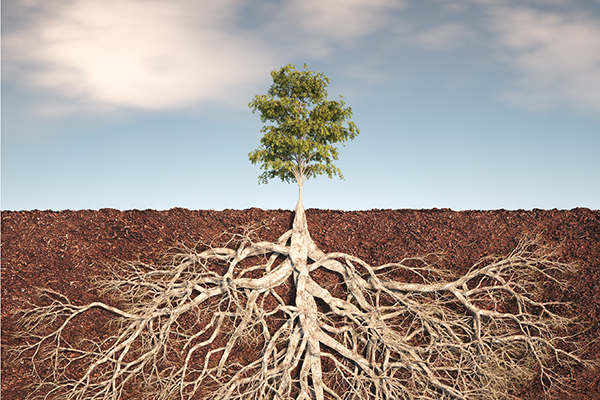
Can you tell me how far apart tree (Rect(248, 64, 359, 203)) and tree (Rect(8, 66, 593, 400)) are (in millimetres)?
32

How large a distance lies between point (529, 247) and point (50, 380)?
1135 cm

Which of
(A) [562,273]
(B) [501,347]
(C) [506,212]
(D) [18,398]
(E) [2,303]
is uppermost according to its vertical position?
(C) [506,212]

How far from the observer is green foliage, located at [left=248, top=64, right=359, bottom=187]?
33.0ft

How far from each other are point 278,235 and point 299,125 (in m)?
2.71

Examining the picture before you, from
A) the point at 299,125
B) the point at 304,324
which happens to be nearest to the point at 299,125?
the point at 299,125

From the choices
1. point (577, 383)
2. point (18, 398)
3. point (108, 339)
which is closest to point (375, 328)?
point (577, 383)

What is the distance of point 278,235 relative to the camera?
10820 mm

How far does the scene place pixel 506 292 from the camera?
33.7 feet

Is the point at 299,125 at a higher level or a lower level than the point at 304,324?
higher

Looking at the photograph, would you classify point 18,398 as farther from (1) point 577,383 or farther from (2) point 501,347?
(1) point 577,383

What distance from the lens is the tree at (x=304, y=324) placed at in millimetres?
8734

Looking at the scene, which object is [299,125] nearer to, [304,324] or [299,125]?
[299,125]

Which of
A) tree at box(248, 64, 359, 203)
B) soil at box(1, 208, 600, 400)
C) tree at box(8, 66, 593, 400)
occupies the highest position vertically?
tree at box(248, 64, 359, 203)

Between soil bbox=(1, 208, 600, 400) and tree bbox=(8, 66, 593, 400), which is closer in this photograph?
tree bbox=(8, 66, 593, 400)
